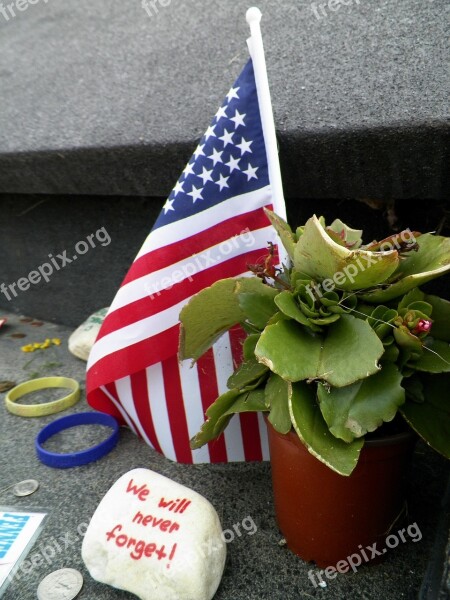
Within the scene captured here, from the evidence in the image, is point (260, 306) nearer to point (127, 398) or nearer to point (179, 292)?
point (179, 292)

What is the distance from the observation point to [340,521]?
1138 mm

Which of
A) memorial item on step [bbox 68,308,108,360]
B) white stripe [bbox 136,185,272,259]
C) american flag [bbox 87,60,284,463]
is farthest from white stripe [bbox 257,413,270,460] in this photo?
memorial item on step [bbox 68,308,108,360]

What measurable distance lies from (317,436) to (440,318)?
0.32 meters

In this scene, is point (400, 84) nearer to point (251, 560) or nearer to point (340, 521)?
point (340, 521)

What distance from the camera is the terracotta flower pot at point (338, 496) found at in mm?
1095

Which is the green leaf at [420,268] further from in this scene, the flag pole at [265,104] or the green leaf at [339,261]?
the flag pole at [265,104]

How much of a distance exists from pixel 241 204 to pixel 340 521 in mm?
750

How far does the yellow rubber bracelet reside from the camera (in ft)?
5.91

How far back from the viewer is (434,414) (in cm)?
107

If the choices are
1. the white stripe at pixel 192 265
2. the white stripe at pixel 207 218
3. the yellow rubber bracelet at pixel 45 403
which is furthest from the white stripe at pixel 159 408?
the yellow rubber bracelet at pixel 45 403

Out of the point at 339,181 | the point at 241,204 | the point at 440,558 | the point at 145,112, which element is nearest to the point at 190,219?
the point at 241,204

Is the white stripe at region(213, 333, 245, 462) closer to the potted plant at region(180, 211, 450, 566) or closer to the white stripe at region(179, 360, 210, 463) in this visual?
the white stripe at region(179, 360, 210, 463)

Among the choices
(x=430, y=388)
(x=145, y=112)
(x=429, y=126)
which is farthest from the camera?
(x=145, y=112)

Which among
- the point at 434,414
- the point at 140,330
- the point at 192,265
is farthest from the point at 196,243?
the point at 434,414
